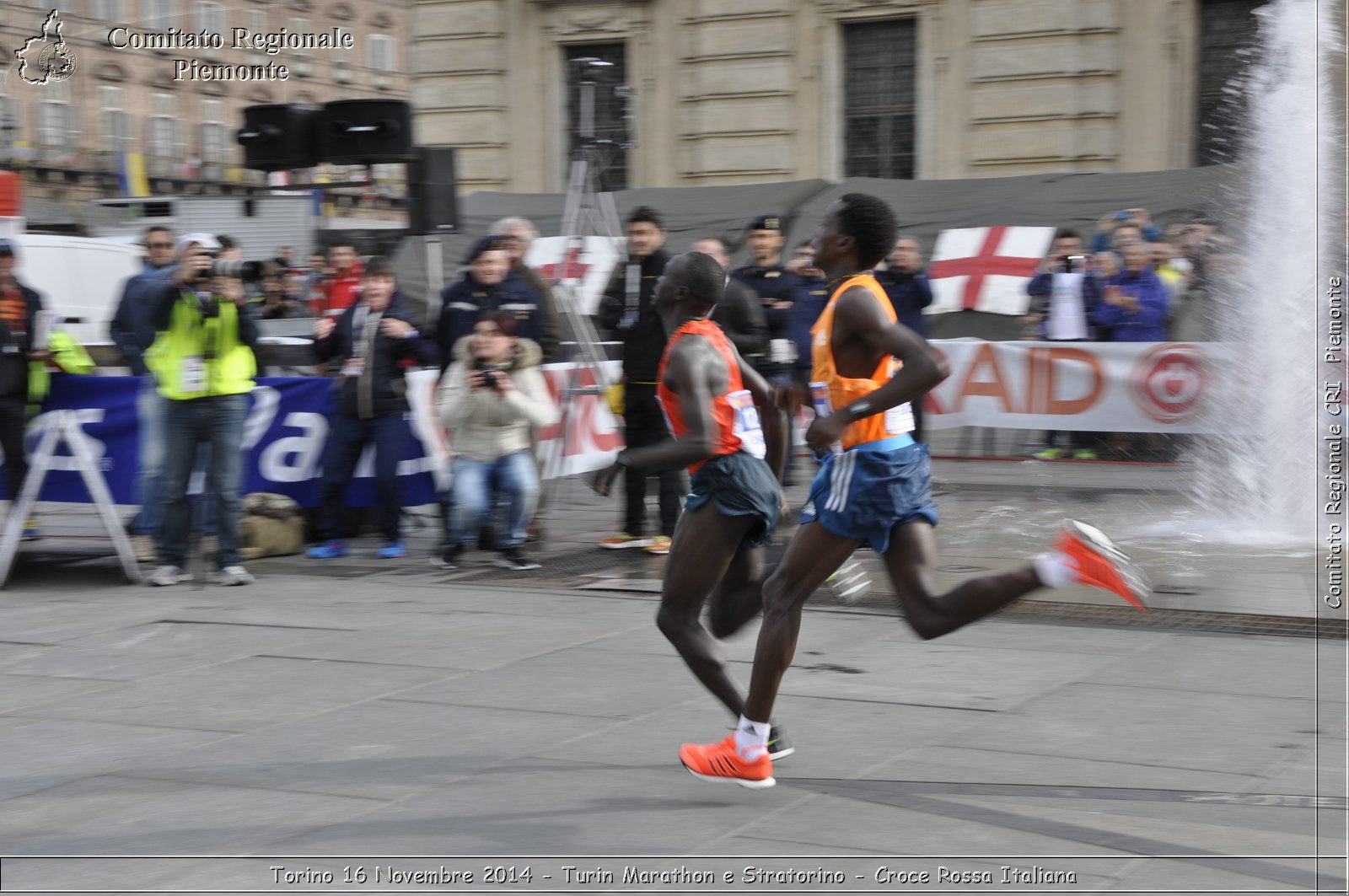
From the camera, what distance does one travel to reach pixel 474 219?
71.7 ft

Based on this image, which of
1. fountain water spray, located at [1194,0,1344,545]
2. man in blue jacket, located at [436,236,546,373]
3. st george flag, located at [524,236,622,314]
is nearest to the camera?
man in blue jacket, located at [436,236,546,373]

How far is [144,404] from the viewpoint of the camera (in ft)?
32.4

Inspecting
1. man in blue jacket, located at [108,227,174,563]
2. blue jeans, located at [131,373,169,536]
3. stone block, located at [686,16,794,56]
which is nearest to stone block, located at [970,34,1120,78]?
stone block, located at [686,16,794,56]

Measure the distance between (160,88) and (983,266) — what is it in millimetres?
42971

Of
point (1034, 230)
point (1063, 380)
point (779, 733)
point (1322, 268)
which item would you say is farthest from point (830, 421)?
point (1034, 230)

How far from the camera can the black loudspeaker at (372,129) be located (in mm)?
12656

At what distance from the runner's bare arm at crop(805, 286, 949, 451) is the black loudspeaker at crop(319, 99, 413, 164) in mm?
8330

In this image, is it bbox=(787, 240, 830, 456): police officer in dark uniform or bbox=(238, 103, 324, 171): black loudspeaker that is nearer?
bbox=(787, 240, 830, 456): police officer in dark uniform

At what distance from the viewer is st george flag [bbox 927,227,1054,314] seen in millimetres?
17188

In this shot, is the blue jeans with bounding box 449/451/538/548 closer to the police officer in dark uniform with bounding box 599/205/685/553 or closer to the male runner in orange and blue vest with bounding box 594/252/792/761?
the police officer in dark uniform with bounding box 599/205/685/553

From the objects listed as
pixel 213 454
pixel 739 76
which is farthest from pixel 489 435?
pixel 739 76

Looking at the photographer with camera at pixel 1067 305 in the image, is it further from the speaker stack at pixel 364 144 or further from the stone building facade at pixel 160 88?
the stone building facade at pixel 160 88

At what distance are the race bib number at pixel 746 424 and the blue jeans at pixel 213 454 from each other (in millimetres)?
4845

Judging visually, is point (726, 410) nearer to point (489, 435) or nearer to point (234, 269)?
point (489, 435)
